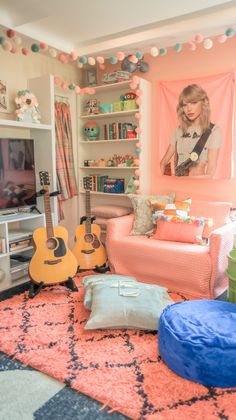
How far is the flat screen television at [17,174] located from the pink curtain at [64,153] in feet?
1.82

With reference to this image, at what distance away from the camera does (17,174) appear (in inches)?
123

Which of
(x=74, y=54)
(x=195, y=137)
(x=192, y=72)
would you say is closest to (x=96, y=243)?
(x=195, y=137)

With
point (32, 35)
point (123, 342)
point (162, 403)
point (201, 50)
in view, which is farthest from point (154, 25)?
point (162, 403)

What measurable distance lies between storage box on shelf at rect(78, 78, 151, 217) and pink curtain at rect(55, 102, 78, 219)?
7.8 inches

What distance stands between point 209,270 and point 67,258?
46.6 inches

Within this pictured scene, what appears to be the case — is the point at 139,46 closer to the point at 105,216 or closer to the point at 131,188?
the point at 131,188

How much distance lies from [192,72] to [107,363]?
115 inches

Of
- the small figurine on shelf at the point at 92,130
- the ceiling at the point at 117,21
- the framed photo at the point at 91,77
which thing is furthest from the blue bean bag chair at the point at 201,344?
the framed photo at the point at 91,77

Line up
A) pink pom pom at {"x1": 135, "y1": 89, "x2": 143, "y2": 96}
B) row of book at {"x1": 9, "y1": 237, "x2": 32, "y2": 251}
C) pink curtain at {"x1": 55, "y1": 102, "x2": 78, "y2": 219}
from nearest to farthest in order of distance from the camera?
row of book at {"x1": 9, "y1": 237, "x2": 32, "y2": 251} < pink pom pom at {"x1": 135, "y1": 89, "x2": 143, "y2": 96} < pink curtain at {"x1": 55, "y1": 102, "x2": 78, "y2": 219}

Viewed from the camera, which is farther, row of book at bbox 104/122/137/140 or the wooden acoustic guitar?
row of book at bbox 104/122/137/140

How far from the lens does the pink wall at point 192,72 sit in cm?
321

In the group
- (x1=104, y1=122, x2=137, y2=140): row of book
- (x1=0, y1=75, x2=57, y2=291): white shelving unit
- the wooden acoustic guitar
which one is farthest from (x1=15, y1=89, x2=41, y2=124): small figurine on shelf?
the wooden acoustic guitar

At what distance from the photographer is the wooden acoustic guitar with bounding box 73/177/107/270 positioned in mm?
3168

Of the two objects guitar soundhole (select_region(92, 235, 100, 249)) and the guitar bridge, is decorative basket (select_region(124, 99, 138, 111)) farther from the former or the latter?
the guitar bridge
